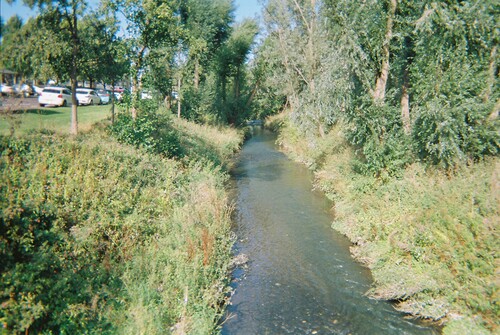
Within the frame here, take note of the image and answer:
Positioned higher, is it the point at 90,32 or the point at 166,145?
the point at 90,32

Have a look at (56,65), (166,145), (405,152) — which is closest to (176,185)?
(166,145)

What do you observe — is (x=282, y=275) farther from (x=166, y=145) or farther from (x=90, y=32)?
(x=90, y=32)

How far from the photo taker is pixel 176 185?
545 inches

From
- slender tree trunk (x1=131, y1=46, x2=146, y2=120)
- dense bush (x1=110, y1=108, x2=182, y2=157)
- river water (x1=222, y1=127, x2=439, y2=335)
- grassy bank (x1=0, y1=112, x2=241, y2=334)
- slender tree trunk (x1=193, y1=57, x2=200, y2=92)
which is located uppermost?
slender tree trunk (x1=193, y1=57, x2=200, y2=92)

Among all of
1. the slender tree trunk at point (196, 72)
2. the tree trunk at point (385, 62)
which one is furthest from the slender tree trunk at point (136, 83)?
the slender tree trunk at point (196, 72)

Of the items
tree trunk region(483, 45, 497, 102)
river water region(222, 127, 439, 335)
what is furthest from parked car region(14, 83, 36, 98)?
tree trunk region(483, 45, 497, 102)

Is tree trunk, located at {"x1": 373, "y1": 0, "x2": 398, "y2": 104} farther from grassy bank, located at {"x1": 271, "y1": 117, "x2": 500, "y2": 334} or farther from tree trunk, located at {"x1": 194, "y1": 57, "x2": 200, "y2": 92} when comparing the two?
tree trunk, located at {"x1": 194, "y1": 57, "x2": 200, "y2": 92}

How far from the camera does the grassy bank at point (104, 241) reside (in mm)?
5898

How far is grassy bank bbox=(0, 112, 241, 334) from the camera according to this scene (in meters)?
5.90

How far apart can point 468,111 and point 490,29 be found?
11.2ft

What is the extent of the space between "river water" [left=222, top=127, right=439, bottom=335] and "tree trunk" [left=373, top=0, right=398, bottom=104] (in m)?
5.62

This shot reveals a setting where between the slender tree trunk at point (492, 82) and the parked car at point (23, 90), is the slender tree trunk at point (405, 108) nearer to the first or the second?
the slender tree trunk at point (492, 82)

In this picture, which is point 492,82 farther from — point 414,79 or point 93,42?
point 93,42

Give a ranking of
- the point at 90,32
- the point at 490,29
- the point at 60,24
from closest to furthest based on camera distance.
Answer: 1. the point at 490,29
2. the point at 60,24
3. the point at 90,32
